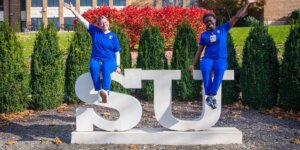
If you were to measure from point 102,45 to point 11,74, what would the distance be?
3.59 meters

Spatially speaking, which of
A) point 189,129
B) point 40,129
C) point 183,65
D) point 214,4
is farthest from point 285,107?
point 214,4

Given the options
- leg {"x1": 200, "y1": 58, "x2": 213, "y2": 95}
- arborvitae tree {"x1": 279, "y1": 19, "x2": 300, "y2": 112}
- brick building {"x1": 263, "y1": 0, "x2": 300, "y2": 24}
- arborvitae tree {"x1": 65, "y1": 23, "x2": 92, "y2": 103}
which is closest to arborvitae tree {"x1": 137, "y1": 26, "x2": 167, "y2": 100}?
arborvitae tree {"x1": 65, "y1": 23, "x2": 92, "y2": 103}

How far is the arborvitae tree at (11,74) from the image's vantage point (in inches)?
383

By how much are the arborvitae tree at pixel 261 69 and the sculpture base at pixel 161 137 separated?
118 inches

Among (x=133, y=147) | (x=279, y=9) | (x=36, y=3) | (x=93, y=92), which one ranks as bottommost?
(x=133, y=147)

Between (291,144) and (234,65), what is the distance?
3.60m

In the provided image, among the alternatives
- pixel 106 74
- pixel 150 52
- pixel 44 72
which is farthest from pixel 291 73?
pixel 44 72

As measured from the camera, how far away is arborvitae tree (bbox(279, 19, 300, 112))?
372 inches

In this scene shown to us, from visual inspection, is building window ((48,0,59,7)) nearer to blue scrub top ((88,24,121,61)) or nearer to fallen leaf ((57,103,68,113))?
fallen leaf ((57,103,68,113))

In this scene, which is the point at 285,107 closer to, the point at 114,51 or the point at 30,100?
the point at 114,51

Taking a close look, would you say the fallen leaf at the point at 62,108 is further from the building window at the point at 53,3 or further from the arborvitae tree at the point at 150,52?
the building window at the point at 53,3

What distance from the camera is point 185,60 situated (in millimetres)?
10672

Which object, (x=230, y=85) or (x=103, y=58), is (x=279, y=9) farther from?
(x=103, y=58)

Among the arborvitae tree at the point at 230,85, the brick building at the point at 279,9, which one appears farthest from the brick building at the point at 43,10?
the arborvitae tree at the point at 230,85
